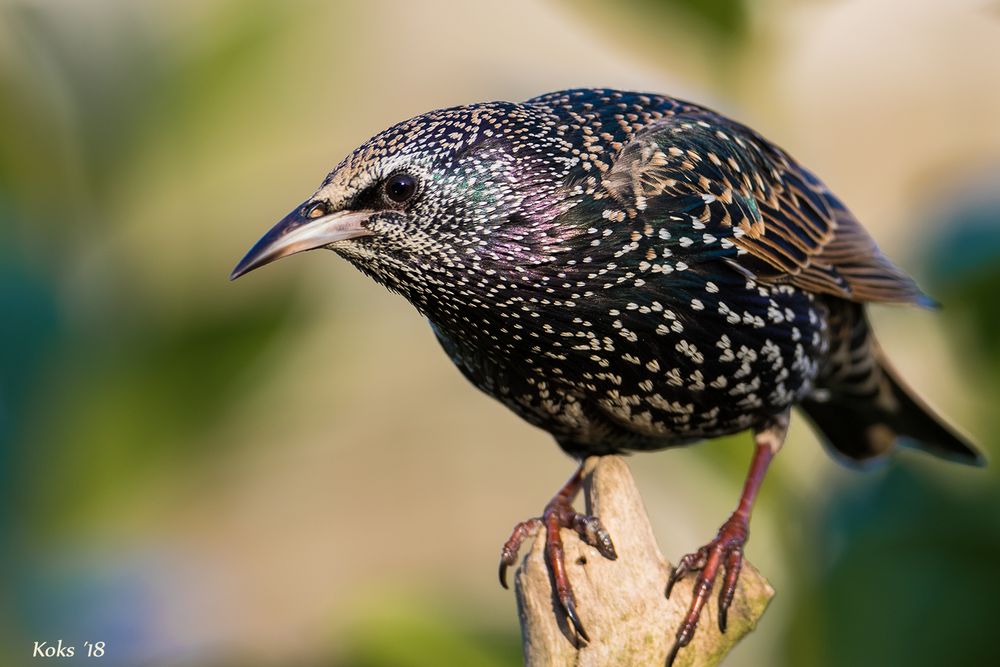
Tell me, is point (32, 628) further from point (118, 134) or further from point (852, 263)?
point (852, 263)

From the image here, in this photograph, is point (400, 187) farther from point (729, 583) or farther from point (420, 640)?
point (420, 640)

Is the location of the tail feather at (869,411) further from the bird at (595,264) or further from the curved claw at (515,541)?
the curved claw at (515,541)

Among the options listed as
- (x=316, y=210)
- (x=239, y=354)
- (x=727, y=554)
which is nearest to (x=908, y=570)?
(x=727, y=554)

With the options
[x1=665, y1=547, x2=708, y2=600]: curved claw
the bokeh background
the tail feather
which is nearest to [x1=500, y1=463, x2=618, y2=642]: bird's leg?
[x1=665, y1=547, x2=708, y2=600]: curved claw

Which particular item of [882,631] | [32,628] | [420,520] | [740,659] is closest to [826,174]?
[420,520]

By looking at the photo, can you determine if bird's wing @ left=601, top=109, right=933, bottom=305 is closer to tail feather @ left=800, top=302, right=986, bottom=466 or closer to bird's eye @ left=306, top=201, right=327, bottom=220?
tail feather @ left=800, top=302, right=986, bottom=466
